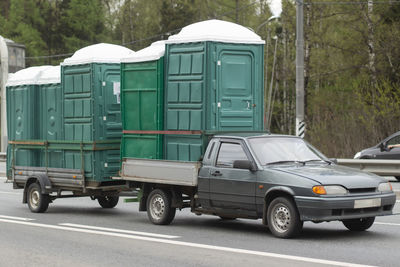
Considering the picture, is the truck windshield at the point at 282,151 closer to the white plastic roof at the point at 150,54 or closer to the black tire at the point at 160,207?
the black tire at the point at 160,207

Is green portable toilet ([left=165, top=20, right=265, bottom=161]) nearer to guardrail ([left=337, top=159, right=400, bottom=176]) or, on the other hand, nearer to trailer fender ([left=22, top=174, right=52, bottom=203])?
trailer fender ([left=22, top=174, right=52, bottom=203])

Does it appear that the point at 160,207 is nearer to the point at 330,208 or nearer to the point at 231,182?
the point at 231,182

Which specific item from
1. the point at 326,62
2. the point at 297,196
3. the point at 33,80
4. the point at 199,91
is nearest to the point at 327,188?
the point at 297,196

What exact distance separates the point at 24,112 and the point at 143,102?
3.95 m

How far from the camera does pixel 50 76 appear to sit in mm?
16188

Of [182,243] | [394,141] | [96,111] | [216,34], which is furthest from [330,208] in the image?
[394,141]

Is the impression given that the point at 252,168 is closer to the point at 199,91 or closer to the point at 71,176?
the point at 199,91

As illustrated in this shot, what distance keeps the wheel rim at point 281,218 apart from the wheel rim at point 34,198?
6233 mm

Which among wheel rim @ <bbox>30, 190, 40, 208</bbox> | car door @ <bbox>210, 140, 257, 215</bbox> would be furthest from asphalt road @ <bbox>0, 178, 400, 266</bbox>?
wheel rim @ <bbox>30, 190, 40, 208</bbox>

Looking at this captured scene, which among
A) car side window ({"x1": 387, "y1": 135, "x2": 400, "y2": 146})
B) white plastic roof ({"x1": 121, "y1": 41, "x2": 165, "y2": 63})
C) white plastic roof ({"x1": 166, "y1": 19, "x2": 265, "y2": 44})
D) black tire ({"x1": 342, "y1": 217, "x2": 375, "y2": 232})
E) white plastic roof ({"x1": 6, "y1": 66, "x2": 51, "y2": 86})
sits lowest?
black tire ({"x1": 342, "y1": 217, "x2": 375, "y2": 232})

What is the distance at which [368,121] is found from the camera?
31.2 meters

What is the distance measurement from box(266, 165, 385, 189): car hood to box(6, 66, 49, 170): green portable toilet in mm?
7006

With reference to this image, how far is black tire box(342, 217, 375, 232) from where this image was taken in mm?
11386

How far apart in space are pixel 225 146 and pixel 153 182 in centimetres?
161
